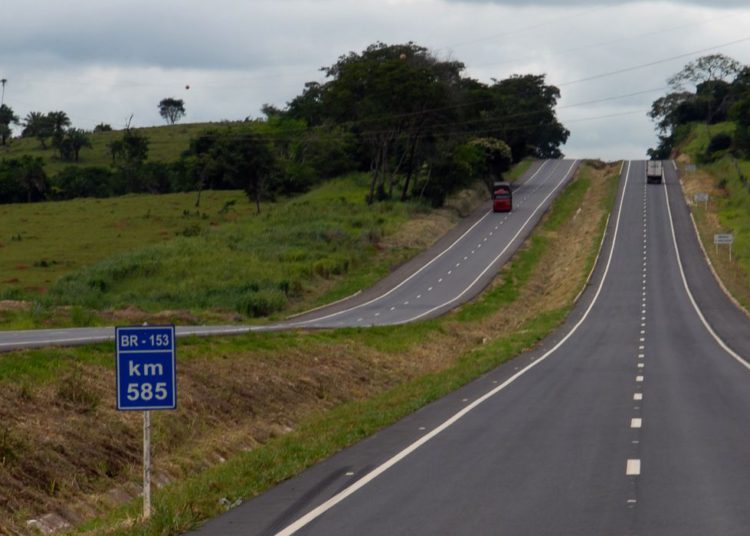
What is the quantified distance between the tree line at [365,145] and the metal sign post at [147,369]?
3291 inches

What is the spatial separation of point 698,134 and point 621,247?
276 feet

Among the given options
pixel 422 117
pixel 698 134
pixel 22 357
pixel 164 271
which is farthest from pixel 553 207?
pixel 22 357

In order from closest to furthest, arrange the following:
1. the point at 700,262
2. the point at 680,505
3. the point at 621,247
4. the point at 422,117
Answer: the point at 680,505 < the point at 700,262 < the point at 621,247 < the point at 422,117

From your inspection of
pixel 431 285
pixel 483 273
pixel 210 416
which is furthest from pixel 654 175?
pixel 210 416

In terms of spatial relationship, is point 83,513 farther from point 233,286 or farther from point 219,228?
point 219,228

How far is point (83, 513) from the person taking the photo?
17203mm

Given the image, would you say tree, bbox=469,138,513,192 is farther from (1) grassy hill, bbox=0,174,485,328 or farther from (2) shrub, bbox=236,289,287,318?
(2) shrub, bbox=236,289,287,318

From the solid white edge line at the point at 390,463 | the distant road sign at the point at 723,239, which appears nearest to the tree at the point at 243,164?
the distant road sign at the point at 723,239

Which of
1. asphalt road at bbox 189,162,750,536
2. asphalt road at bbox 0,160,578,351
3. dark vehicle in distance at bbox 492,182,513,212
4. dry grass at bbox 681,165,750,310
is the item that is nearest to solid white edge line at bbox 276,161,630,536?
asphalt road at bbox 189,162,750,536

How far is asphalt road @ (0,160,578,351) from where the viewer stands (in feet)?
118

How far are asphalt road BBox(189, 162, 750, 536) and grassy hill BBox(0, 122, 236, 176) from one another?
409ft

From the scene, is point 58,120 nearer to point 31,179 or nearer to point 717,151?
point 31,179

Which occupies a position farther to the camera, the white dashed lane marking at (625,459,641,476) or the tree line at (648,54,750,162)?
the tree line at (648,54,750,162)

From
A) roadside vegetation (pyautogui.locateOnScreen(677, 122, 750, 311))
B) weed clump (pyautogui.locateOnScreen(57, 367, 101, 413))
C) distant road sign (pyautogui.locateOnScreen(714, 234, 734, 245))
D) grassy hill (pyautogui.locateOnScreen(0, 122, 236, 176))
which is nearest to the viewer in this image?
weed clump (pyautogui.locateOnScreen(57, 367, 101, 413))
